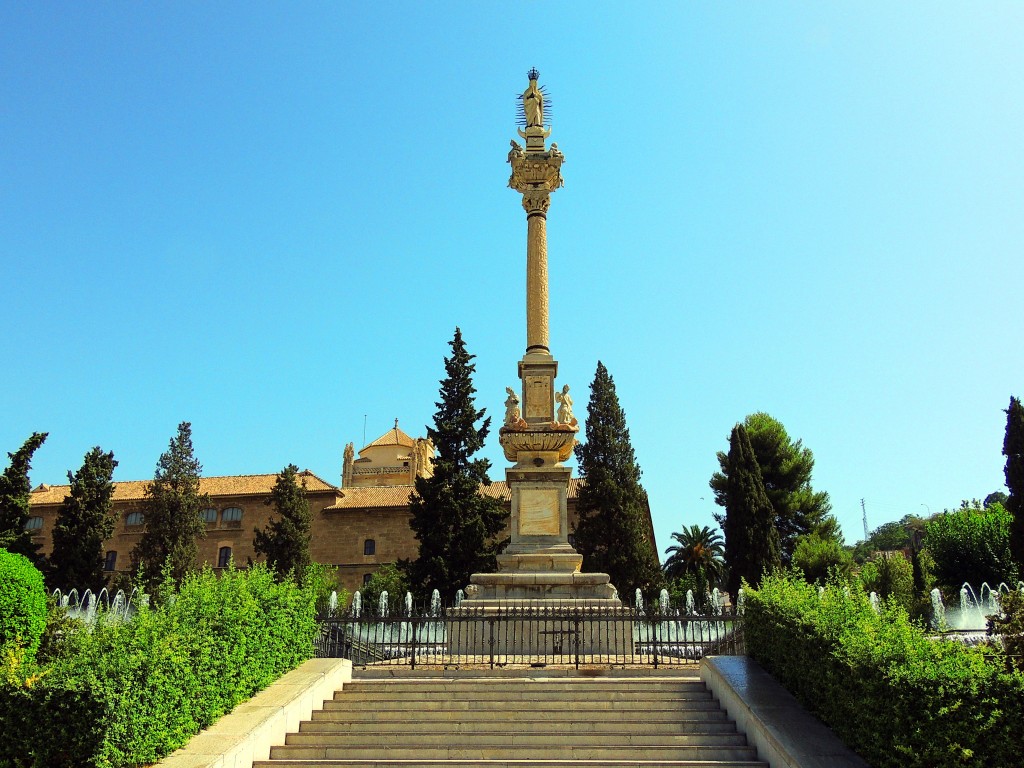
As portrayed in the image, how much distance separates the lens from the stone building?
160ft

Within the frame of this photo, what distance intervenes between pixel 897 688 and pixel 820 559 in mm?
34574

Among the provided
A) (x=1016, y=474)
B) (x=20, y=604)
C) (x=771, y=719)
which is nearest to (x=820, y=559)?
(x=1016, y=474)

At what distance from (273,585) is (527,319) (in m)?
11.5

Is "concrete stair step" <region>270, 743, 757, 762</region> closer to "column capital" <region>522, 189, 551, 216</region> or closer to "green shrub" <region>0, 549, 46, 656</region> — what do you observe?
"green shrub" <region>0, 549, 46, 656</region>

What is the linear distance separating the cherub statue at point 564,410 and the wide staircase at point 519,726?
28.7 feet

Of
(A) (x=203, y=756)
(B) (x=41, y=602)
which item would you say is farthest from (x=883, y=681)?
(B) (x=41, y=602)

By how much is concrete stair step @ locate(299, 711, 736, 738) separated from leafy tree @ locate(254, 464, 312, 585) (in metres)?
30.0

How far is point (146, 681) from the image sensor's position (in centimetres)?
804

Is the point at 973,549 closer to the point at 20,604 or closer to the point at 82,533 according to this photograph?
the point at 20,604

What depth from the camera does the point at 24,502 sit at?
3247 centimetres

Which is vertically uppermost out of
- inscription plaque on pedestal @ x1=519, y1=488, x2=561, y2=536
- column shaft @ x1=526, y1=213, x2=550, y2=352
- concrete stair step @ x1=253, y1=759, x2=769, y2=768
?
column shaft @ x1=526, y1=213, x2=550, y2=352

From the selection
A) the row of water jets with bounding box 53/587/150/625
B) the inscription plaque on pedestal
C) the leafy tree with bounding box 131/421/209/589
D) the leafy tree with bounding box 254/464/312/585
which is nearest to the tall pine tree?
the inscription plaque on pedestal

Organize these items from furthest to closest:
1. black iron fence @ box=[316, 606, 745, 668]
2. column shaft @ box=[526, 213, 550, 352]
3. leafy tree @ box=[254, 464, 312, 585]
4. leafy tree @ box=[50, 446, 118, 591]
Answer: leafy tree @ box=[254, 464, 312, 585] < leafy tree @ box=[50, 446, 118, 591] < column shaft @ box=[526, 213, 550, 352] < black iron fence @ box=[316, 606, 745, 668]

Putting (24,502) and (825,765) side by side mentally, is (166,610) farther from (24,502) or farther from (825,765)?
(24,502)
